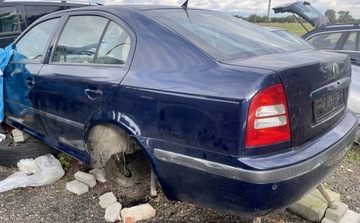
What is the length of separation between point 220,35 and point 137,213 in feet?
4.67

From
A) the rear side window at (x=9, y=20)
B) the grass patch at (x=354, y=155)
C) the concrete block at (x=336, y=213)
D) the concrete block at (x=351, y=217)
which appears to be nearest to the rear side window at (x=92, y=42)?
the concrete block at (x=336, y=213)

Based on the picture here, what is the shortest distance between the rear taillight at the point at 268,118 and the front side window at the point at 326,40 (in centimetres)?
485

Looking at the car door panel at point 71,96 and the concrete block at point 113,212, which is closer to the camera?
the car door panel at point 71,96

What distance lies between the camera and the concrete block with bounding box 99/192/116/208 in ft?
9.11

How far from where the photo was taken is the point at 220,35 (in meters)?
2.42

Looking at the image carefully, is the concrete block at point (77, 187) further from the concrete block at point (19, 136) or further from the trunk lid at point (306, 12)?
the trunk lid at point (306, 12)

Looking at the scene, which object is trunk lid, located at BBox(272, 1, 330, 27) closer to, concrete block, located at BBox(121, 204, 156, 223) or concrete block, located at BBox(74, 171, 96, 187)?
concrete block, located at BBox(74, 171, 96, 187)

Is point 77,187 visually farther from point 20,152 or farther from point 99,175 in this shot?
point 20,152

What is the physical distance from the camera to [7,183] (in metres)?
3.10

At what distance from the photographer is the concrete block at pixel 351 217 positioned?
2.52 meters

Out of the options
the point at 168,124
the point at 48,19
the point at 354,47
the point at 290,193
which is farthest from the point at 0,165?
the point at 354,47

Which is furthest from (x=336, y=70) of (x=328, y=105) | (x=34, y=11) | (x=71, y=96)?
(x=34, y=11)

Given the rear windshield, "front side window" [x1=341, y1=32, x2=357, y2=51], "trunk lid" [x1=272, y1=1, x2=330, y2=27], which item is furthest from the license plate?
"trunk lid" [x1=272, y1=1, x2=330, y2=27]

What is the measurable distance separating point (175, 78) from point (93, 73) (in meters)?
0.76
